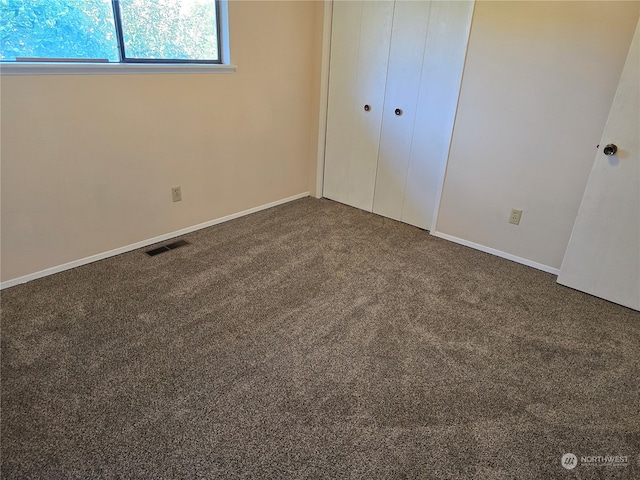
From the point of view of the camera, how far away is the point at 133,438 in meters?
1.44

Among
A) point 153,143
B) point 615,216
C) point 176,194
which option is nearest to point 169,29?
point 153,143

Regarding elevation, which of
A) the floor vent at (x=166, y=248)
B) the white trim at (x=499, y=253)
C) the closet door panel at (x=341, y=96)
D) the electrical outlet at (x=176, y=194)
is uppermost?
the closet door panel at (x=341, y=96)

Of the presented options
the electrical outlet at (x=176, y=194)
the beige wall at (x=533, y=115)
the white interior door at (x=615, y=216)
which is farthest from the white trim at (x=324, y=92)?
the white interior door at (x=615, y=216)

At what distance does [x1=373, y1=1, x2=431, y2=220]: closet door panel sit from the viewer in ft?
9.64

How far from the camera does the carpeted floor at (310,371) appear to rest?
1.40 metres

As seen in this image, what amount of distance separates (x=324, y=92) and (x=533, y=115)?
178cm

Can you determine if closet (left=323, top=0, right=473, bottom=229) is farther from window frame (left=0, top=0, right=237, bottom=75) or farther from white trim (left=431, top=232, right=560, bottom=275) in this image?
window frame (left=0, top=0, right=237, bottom=75)

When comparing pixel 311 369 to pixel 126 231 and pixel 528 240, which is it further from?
pixel 528 240

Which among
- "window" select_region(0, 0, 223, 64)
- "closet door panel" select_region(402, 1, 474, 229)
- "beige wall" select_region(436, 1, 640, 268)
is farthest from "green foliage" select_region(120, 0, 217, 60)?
"beige wall" select_region(436, 1, 640, 268)

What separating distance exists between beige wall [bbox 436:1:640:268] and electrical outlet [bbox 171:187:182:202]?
203cm

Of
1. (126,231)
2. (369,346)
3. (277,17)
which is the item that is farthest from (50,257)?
(277,17)

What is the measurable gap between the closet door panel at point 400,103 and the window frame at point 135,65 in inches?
49.0

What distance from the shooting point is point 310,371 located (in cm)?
178

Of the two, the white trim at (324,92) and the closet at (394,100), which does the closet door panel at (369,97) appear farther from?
the white trim at (324,92)
